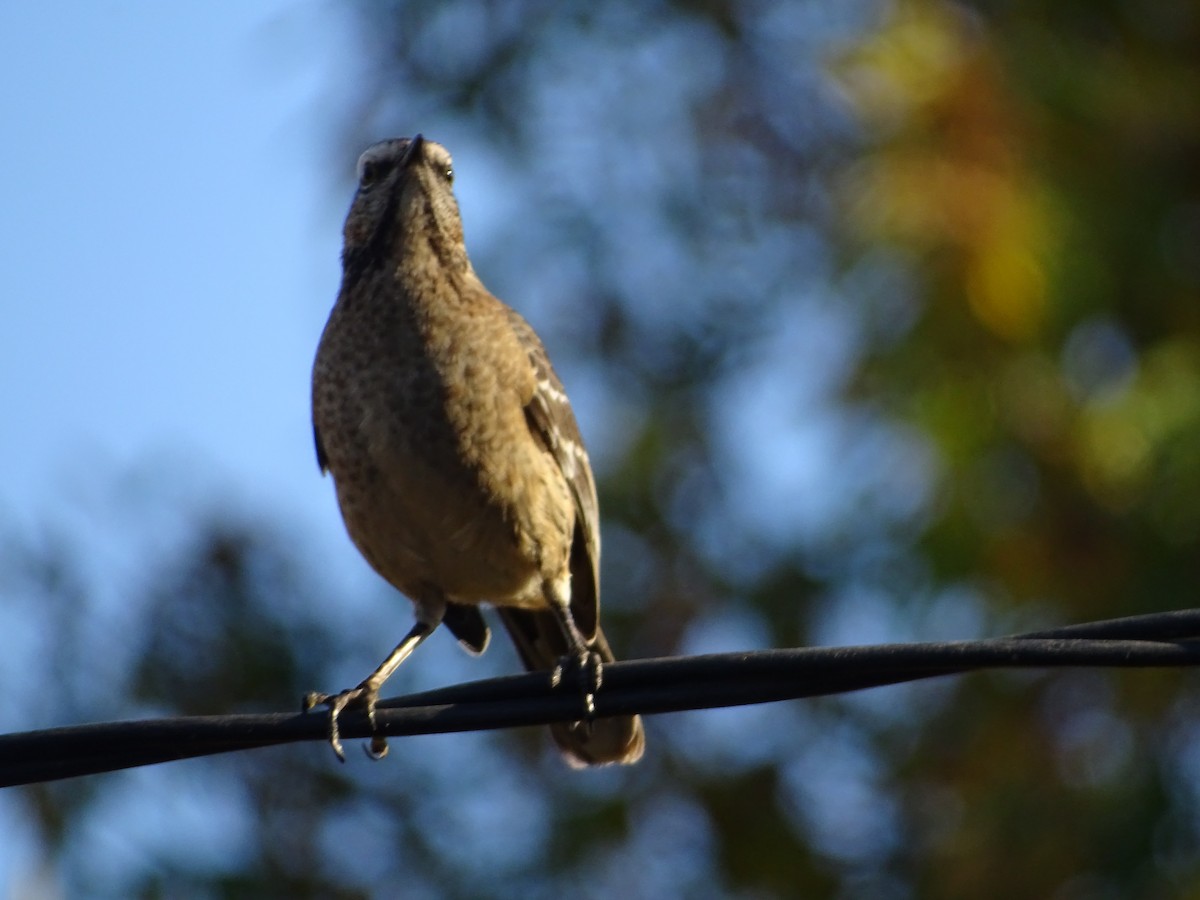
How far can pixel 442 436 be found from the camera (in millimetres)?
5461

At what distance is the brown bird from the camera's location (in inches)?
216

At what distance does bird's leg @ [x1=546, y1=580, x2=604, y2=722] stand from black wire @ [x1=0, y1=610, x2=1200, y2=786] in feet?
0.10

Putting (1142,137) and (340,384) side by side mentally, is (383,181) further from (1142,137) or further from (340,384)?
(1142,137)

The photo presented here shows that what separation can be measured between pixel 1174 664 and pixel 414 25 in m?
9.25

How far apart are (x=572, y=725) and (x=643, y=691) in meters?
2.35

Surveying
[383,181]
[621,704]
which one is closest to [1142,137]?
[383,181]

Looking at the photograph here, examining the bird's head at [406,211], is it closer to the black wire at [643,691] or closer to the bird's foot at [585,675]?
the bird's foot at [585,675]

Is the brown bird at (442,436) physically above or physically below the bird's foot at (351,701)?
above

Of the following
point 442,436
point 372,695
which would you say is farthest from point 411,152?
Answer: point 372,695

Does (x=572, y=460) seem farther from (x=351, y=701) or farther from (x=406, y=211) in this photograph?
(x=351, y=701)

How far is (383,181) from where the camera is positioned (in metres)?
6.20

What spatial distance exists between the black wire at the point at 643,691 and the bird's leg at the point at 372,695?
159 millimetres

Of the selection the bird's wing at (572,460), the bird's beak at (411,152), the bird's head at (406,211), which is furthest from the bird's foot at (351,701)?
the bird's beak at (411,152)

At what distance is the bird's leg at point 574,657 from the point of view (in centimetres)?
365
